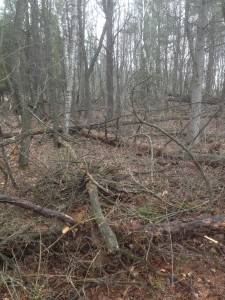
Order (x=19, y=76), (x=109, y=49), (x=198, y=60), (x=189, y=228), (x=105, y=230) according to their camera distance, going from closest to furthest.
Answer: (x=105, y=230) → (x=189, y=228) → (x=19, y=76) → (x=198, y=60) → (x=109, y=49)

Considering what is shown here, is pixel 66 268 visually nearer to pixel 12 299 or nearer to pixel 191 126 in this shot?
pixel 12 299

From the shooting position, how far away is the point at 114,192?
15.8 ft

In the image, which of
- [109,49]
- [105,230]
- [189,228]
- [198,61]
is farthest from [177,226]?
[109,49]

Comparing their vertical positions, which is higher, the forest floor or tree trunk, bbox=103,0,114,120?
tree trunk, bbox=103,0,114,120

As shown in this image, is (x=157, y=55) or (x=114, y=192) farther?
(x=157, y=55)

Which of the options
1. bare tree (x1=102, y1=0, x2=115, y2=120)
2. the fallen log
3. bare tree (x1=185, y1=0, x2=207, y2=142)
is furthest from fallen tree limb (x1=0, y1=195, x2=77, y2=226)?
bare tree (x1=102, y1=0, x2=115, y2=120)

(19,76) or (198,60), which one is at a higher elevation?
(198,60)

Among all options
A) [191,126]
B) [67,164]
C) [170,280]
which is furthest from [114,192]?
[191,126]

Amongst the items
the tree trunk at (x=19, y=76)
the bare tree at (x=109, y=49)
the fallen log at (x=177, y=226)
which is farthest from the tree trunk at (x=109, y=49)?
the fallen log at (x=177, y=226)

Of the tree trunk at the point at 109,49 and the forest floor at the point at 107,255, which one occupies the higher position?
the tree trunk at the point at 109,49

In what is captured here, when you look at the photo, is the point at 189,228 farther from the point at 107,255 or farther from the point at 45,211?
the point at 45,211

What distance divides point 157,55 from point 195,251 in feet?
60.8

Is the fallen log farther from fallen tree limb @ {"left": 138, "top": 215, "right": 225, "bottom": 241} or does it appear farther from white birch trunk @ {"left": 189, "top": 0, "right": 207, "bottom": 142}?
white birch trunk @ {"left": 189, "top": 0, "right": 207, "bottom": 142}

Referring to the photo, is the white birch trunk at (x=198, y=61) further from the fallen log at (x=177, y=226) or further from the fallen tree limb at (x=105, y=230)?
the fallen tree limb at (x=105, y=230)
